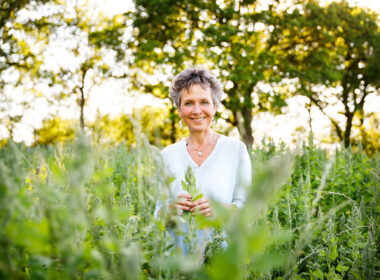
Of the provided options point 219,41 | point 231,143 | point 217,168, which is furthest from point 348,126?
point 217,168

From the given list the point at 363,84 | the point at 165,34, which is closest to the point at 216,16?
the point at 165,34

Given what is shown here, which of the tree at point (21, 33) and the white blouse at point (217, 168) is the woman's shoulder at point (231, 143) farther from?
the tree at point (21, 33)

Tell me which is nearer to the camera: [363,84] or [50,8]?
[50,8]

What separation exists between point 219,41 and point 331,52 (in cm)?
835

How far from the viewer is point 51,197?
0.85 m

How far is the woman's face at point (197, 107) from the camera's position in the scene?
2656 millimetres

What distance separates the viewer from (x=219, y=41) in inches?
656

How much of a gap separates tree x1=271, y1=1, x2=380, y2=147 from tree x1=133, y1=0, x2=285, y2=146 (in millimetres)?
1754

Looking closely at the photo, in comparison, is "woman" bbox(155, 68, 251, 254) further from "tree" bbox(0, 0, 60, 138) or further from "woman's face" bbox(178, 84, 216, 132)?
"tree" bbox(0, 0, 60, 138)

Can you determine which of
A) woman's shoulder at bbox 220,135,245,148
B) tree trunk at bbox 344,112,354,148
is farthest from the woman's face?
tree trunk at bbox 344,112,354,148

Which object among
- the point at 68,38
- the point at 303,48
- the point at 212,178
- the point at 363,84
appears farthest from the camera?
the point at 363,84

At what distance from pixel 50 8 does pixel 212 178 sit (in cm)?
2154

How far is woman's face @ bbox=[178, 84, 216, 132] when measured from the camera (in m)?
A: 2.66

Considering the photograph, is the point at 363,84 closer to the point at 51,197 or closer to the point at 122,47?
the point at 122,47
